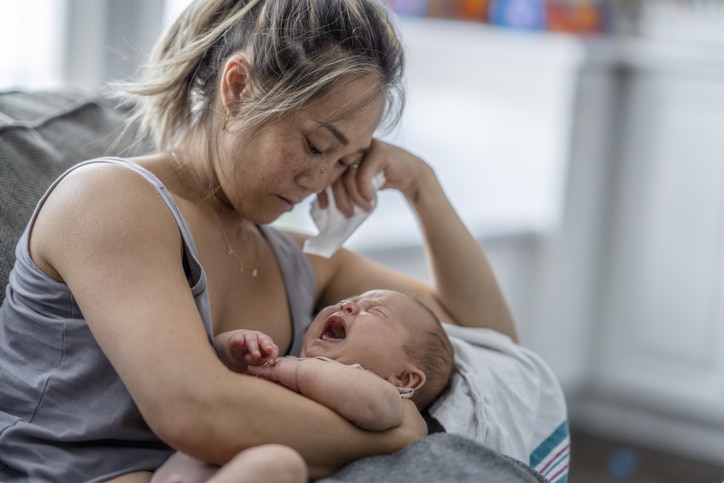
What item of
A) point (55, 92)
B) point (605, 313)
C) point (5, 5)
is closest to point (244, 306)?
point (55, 92)

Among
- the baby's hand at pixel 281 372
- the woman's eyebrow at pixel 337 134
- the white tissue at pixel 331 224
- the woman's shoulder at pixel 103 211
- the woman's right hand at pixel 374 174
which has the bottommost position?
the baby's hand at pixel 281 372

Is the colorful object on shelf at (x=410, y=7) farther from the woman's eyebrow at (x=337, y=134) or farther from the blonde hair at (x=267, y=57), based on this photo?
the woman's eyebrow at (x=337, y=134)

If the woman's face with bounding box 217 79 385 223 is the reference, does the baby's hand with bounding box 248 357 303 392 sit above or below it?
below

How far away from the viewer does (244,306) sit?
1444 millimetres

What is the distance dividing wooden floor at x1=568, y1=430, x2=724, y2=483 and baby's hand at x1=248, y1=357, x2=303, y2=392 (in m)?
1.99

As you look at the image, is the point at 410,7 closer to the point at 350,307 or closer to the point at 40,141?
the point at 40,141

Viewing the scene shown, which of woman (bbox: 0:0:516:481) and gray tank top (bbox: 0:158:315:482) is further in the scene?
gray tank top (bbox: 0:158:315:482)

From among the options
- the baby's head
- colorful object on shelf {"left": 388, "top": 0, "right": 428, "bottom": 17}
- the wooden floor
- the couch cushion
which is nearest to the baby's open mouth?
the baby's head

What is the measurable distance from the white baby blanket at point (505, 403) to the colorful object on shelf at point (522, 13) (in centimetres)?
207

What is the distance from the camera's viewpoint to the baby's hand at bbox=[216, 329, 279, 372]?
1.23 metres

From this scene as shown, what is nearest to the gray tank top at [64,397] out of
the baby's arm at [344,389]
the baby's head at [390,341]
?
the baby's arm at [344,389]

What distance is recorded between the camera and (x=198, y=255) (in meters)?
1.35

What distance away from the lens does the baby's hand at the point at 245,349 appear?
1233 mm

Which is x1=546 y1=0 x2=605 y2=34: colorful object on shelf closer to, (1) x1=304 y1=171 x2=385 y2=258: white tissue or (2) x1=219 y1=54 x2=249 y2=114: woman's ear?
(1) x1=304 y1=171 x2=385 y2=258: white tissue
